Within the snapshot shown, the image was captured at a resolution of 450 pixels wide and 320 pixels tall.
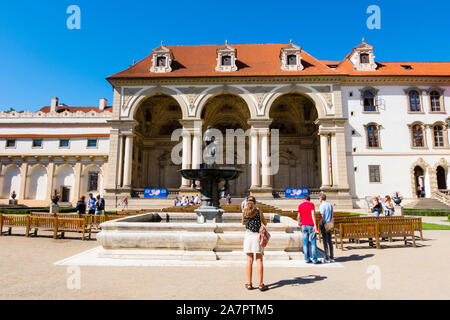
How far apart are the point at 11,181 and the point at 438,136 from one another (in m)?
51.9

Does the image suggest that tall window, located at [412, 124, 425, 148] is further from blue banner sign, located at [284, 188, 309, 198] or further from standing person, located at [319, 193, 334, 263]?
standing person, located at [319, 193, 334, 263]

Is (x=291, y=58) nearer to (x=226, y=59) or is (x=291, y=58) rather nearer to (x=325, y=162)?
(x=226, y=59)

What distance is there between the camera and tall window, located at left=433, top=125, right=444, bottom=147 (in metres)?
29.1

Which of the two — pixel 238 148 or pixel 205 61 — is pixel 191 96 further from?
pixel 238 148

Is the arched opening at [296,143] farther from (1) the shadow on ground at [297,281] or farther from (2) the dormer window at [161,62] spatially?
(1) the shadow on ground at [297,281]

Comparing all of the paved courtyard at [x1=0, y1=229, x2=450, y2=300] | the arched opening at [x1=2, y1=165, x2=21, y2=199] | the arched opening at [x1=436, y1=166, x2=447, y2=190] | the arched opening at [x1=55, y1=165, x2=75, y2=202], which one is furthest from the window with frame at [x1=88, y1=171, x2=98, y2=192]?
the arched opening at [x1=436, y1=166, x2=447, y2=190]

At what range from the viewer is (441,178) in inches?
1166

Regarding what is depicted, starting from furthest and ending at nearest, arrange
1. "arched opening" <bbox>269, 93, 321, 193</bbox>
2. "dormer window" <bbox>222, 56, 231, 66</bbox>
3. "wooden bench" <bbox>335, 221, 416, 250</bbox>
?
"arched opening" <bbox>269, 93, 321, 193</bbox>, "dormer window" <bbox>222, 56, 231, 66</bbox>, "wooden bench" <bbox>335, 221, 416, 250</bbox>

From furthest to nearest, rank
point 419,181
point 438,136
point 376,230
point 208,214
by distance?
point 419,181
point 438,136
point 208,214
point 376,230

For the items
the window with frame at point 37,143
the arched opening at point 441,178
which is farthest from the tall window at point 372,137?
the window with frame at point 37,143

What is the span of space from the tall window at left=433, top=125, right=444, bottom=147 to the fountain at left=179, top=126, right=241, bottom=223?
93.9 feet

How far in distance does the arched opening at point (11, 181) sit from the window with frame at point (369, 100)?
144 feet

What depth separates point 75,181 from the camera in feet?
116

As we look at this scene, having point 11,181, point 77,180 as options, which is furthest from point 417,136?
point 11,181
